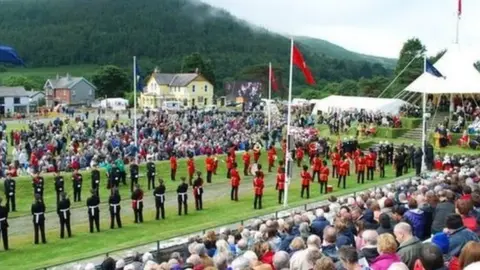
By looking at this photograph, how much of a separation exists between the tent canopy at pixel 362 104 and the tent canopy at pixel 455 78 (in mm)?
4948

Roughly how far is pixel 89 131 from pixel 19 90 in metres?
55.6

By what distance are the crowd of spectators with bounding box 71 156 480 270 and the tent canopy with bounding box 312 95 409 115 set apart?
121 feet

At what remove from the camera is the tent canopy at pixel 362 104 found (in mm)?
49219

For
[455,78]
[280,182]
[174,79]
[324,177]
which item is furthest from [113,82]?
[280,182]

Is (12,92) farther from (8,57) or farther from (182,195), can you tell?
(8,57)

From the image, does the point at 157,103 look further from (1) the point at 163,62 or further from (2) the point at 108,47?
(2) the point at 108,47

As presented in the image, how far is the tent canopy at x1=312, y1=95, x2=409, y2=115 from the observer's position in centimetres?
4922

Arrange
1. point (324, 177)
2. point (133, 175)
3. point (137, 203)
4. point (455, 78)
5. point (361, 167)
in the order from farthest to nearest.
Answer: point (455, 78) < point (361, 167) < point (133, 175) < point (324, 177) < point (137, 203)

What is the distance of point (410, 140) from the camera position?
129 feet

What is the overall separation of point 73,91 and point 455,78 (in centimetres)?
8289

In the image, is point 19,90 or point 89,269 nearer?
point 89,269

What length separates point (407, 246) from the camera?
7359mm

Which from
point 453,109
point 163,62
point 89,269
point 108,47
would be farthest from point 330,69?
point 89,269

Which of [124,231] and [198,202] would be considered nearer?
[124,231]
